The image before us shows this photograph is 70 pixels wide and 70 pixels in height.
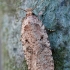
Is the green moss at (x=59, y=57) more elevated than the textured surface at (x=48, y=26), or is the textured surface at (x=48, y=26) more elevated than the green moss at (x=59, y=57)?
the textured surface at (x=48, y=26)

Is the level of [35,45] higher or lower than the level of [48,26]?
lower

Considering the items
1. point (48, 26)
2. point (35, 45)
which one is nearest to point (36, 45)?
point (35, 45)

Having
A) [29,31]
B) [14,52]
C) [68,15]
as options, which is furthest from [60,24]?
[14,52]

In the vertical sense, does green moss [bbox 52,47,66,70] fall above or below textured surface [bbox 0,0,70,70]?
below

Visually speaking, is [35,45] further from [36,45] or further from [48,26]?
[48,26]
